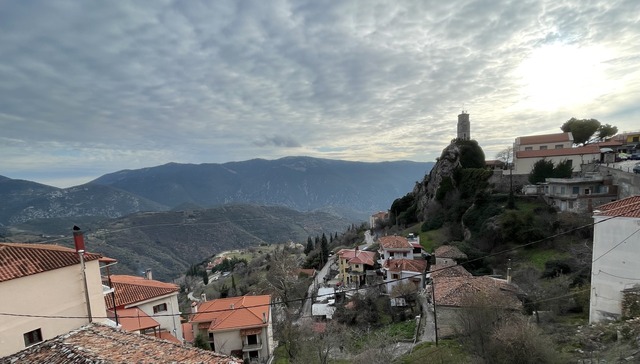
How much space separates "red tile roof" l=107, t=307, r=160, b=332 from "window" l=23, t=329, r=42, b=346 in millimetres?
7054

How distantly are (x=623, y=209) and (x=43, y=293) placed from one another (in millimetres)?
25035

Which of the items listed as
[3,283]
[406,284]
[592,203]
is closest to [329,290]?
[406,284]

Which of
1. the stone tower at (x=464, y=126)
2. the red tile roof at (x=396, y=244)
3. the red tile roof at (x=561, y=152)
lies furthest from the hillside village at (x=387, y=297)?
the stone tower at (x=464, y=126)

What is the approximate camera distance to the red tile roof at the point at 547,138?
46.3 m

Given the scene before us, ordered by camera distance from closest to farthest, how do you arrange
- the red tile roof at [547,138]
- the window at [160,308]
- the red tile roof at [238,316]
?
the window at [160,308] → the red tile roof at [238,316] → the red tile roof at [547,138]

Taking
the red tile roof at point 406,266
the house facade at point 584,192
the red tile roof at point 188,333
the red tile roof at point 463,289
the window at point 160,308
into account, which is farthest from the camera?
the red tile roof at point 406,266

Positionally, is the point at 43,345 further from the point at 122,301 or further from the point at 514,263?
the point at 514,263

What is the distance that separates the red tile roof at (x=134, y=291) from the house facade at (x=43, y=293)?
943 centimetres

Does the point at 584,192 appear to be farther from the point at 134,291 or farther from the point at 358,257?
the point at 134,291

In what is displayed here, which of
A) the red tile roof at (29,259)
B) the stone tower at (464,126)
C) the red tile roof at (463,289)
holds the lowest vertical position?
the red tile roof at (463,289)

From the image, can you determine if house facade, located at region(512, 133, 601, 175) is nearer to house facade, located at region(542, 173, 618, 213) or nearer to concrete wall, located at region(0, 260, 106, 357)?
house facade, located at region(542, 173, 618, 213)

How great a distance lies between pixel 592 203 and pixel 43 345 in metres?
44.0

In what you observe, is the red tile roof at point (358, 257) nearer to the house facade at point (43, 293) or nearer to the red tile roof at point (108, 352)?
the house facade at point (43, 293)

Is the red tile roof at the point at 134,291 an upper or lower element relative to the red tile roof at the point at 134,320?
upper
